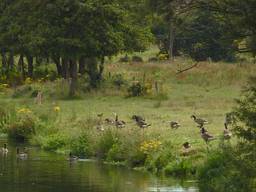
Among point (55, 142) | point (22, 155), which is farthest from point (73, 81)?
point (22, 155)

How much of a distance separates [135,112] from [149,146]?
17067 millimetres

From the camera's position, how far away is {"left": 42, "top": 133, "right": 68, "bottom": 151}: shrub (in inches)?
1620

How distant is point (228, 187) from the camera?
27.0 m

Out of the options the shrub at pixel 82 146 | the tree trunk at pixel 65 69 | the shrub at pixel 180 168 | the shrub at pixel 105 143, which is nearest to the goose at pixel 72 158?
the shrub at pixel 82 146

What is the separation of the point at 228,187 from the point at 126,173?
23.0 ft

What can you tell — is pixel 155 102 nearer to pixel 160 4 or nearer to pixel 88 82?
pixel 88 82

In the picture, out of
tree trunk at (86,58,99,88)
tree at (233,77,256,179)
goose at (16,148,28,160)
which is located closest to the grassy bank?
tree trunk at (86,58,99,88)

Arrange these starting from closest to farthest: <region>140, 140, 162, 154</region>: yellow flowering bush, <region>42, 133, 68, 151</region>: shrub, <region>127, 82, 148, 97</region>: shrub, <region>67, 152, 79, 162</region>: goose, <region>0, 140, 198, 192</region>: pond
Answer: <region>0, 140, 198, 192</region>: pond < <region>140, 140, 162, 154</region>: yellow flowering bush < <region>67, 152, 79, 162</region>: goose < <region>42, 133, 68, 151</region>: shrub < <region>127, 82, 148, 97</region>: shrub

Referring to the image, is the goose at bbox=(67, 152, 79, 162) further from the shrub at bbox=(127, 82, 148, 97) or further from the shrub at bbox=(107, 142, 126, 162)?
the shrub at bbox=(127, 82, 148, 97)

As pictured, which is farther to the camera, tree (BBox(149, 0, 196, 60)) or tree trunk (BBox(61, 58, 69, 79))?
tree trunk (BBox(61, 58, 69, 79))

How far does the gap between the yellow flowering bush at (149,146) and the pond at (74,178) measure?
1.07 metres

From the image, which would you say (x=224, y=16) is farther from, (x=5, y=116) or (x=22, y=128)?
(x=5, y=116)

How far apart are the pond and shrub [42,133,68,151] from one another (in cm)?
322

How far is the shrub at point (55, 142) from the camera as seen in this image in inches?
1620
